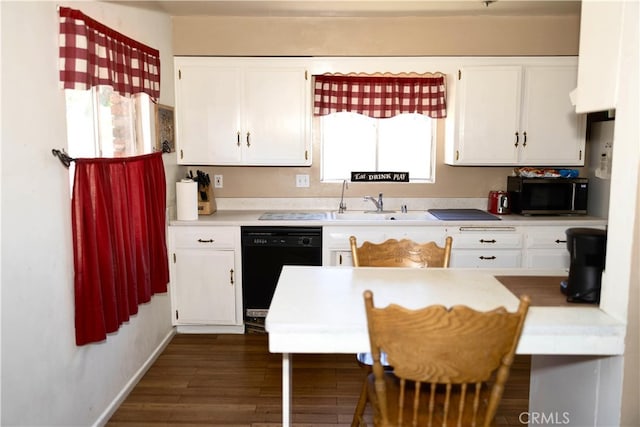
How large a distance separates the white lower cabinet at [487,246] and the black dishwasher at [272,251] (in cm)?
100

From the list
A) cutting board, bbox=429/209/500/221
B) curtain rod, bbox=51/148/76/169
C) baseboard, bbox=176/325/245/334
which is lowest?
baseboard, bbox=176/325/245/334

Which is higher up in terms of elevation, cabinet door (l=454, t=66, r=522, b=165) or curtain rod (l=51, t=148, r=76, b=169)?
cabinet door (l=454, t=66, r=522, b=165)

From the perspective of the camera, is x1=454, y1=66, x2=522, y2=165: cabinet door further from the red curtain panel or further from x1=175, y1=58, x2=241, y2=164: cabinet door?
the red curtain panel

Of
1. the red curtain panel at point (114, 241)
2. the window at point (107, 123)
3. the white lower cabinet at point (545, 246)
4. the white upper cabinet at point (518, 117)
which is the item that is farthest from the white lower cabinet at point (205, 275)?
the white lower cabinet at point (545, 246)

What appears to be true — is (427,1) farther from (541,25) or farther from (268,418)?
(268,418)

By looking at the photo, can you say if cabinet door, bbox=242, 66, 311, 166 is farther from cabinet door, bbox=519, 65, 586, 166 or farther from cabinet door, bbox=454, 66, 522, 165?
cabinet door, bbox=519, 65, 586, 166

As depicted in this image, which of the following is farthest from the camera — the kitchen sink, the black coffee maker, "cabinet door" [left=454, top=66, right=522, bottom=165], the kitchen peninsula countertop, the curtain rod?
the kitchen sink

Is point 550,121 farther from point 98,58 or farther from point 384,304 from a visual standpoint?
point 98,58

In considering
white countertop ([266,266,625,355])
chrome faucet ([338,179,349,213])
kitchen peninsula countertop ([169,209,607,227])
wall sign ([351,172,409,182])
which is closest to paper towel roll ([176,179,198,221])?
kitchen peninsula countertop ([169,209,607,227])

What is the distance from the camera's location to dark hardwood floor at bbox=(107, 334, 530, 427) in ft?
9.04

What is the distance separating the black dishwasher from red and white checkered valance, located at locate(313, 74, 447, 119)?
3.30 ft

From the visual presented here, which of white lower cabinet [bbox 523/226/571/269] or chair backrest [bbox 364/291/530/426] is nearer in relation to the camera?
chair backrest [bbox 364/291/530/426]

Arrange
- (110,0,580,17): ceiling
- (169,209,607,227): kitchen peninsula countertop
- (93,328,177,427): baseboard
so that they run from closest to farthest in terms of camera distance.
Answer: (93,328,177,427): baseboard < (110,0,580,17): ceiling < (169,209,607,227): kitchen peninsula countertop

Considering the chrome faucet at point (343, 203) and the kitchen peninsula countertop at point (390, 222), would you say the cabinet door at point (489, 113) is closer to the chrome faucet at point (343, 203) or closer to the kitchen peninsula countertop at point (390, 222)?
the kitchen peninsula countertop at point (390, 222)
